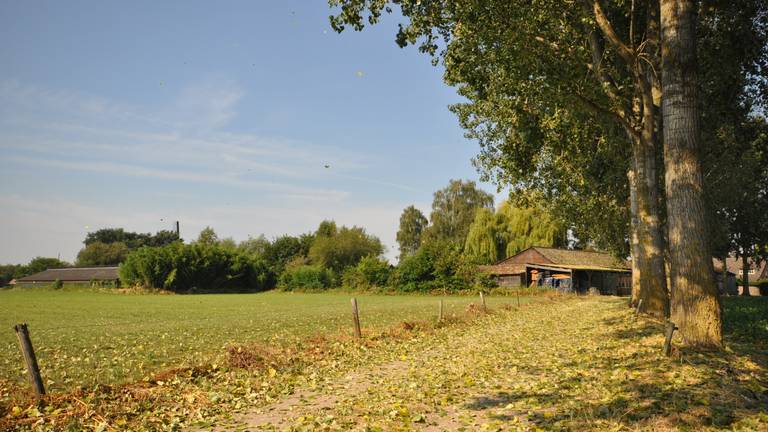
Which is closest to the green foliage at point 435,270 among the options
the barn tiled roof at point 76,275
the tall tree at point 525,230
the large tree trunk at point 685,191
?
the tall tree at point 525,230

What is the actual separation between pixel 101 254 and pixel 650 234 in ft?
425

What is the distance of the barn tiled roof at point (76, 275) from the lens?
85.6 meters

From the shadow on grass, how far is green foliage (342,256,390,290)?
50134 mm

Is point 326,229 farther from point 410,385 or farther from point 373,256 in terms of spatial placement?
point 410,385

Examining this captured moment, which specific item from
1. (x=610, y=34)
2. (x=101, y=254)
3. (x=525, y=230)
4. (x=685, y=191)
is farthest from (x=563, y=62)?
(x=101, y=254)

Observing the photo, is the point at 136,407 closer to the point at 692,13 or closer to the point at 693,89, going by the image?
the point at 693,89

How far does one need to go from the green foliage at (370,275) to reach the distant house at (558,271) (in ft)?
38.8

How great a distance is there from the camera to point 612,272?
214 ft

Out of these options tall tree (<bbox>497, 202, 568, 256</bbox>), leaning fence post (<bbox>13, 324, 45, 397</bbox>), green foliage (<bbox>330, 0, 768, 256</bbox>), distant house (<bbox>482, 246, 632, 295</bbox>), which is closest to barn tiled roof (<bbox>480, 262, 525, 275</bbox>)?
distant house (<bbox>482, 246, 632, 295</bbox>)

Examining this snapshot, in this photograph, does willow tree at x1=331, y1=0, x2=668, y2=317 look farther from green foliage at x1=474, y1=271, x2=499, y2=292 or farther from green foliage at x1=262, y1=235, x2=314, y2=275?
green foliage at x1=262, y1=235, x2=314, y2=275

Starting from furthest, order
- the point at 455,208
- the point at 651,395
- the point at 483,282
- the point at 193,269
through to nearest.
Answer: the point at 455,208 < the point at 193,269 < the point at 483,282 < the point at 651,395

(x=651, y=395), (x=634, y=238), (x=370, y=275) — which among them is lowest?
(x=651, y=395)

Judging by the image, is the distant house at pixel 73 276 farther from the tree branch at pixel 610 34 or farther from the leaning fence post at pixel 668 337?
the leaning fence post at pixel 668 337

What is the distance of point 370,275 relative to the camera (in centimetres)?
6169
